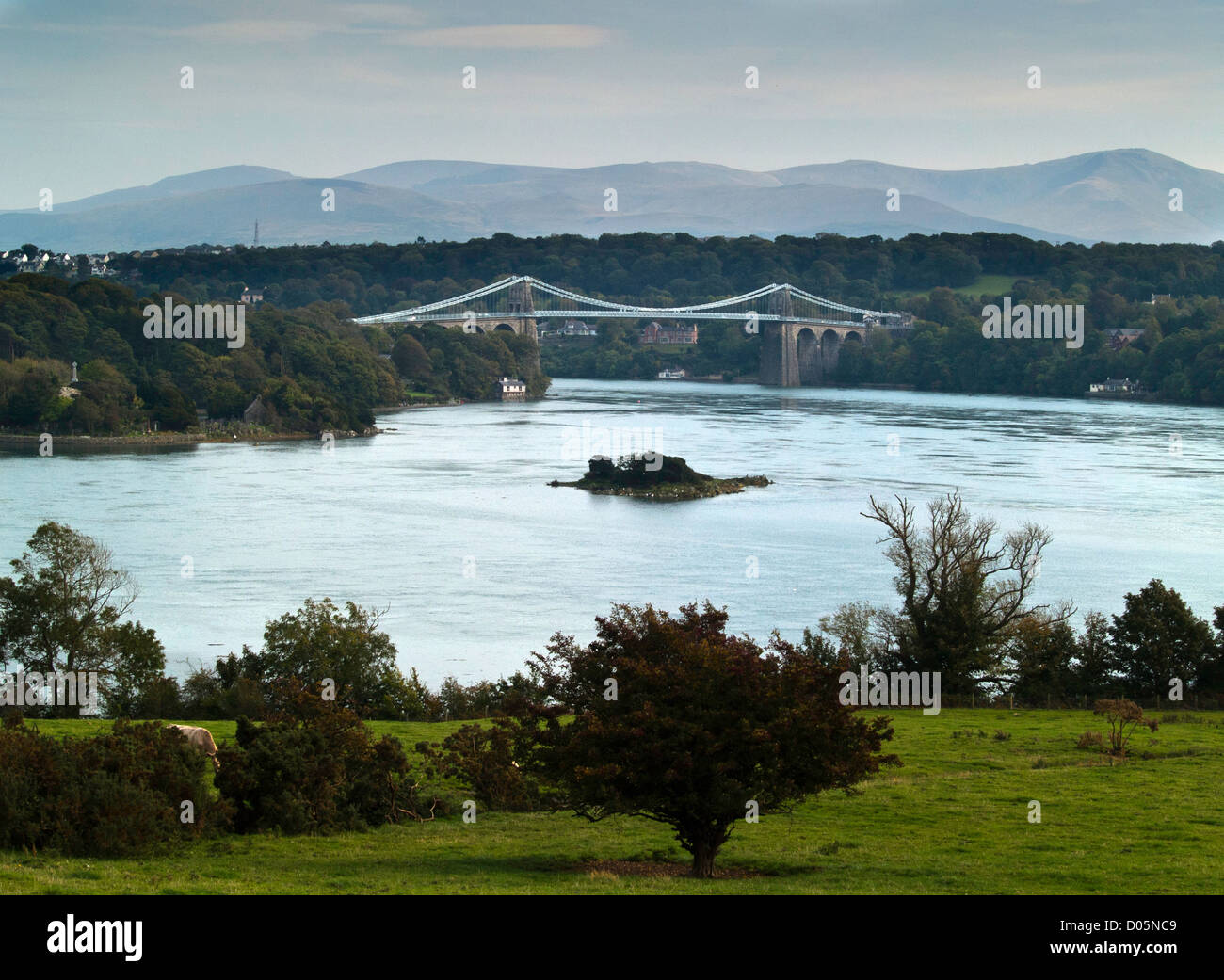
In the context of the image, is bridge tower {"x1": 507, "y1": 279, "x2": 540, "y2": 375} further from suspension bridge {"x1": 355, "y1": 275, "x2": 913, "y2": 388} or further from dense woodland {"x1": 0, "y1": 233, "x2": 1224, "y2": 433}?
dense woodland {"x1": 0, "y1": 233, "x2": 1224, "y2": 433}

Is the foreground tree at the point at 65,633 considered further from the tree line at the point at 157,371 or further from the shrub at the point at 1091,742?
the tree line at the point at 157,371

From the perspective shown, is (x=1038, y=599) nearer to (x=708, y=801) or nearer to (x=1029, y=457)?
(x=708, y=801)

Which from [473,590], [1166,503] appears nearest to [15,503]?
[473,590]

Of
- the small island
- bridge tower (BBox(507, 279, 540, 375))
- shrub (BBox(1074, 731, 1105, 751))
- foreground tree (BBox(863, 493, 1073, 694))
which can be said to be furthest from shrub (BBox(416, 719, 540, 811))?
bridge tower (BBox(507, 279, 540, 375))

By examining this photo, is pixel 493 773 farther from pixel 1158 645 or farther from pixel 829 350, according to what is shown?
pixel 829 350

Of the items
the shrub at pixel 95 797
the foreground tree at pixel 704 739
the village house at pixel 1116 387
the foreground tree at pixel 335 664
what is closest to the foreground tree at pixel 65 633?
the foreground tree at pixel 335 664
